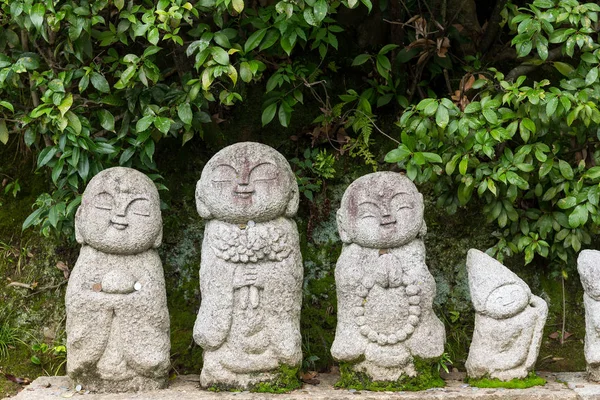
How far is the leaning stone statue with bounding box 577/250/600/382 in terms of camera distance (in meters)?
5.64

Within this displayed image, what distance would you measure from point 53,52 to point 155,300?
5.93 ft

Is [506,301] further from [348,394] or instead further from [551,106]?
[551,106]

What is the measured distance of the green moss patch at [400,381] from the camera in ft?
18.5

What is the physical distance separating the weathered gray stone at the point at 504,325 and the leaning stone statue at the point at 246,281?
43.0 inches

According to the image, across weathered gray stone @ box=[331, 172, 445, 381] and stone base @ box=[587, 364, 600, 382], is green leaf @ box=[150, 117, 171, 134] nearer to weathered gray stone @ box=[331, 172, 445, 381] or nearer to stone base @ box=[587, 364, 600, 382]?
weathered gray stone @ box=[331, 172, 445, 381]

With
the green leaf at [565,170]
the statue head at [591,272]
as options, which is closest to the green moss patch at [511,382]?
the statue head at [591,272]

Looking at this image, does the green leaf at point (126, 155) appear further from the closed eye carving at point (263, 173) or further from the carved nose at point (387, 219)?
the carved nose at point (387, 219)

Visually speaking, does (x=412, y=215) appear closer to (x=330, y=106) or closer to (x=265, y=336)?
(x=265, y=336)

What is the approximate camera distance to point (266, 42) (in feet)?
19.9

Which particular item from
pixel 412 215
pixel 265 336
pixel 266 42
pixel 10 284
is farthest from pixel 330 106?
pixel 10 284

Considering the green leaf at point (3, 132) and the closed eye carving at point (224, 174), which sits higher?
the green leaf at point (3, 132)

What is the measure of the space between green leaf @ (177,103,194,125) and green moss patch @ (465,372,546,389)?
7.71 feet

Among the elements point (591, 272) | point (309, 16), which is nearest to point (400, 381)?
point (591, 272)

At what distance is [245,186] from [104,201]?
2.71 ft
